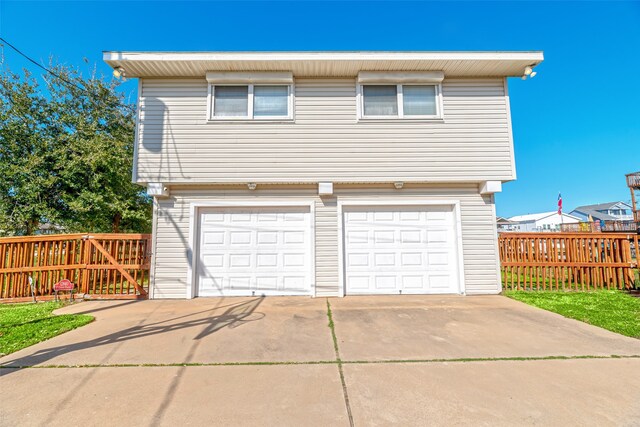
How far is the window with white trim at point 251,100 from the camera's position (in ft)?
20.8

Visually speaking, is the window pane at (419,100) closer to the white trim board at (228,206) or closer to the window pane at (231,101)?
the white trim board at (228,206)

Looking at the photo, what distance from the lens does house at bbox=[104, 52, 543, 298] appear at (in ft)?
20.1

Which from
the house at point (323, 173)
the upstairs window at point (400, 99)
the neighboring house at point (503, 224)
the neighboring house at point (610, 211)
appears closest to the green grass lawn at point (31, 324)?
the house at point (323, 173)

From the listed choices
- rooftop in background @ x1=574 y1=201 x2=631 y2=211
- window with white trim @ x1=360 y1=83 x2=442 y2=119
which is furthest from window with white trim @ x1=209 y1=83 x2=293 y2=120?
rooftop in background @ x1=574 y1=201 x2=631 y2=211

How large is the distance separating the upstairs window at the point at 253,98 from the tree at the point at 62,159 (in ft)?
16.5

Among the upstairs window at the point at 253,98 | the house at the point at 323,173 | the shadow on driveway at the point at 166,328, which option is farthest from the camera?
the upstairs window at the point at 253,98

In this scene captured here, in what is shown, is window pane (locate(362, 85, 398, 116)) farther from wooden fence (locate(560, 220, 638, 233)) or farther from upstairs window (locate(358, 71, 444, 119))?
wooden fence (locate(560, 220, 638, 233))

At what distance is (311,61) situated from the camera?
5992 mm

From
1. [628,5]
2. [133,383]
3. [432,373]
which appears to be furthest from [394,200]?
[628,5]

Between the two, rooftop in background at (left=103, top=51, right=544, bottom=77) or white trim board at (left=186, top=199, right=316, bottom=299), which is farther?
white trim board at (left=186, top=199, right=316, bottom=299)

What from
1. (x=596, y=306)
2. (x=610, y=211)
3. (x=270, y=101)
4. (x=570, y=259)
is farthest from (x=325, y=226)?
(x=610, y=211)

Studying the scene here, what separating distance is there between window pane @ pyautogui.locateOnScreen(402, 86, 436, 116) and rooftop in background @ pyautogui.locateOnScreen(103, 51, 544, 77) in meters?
0.44

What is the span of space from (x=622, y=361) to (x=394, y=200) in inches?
163

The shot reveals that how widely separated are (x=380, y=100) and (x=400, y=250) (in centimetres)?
347
